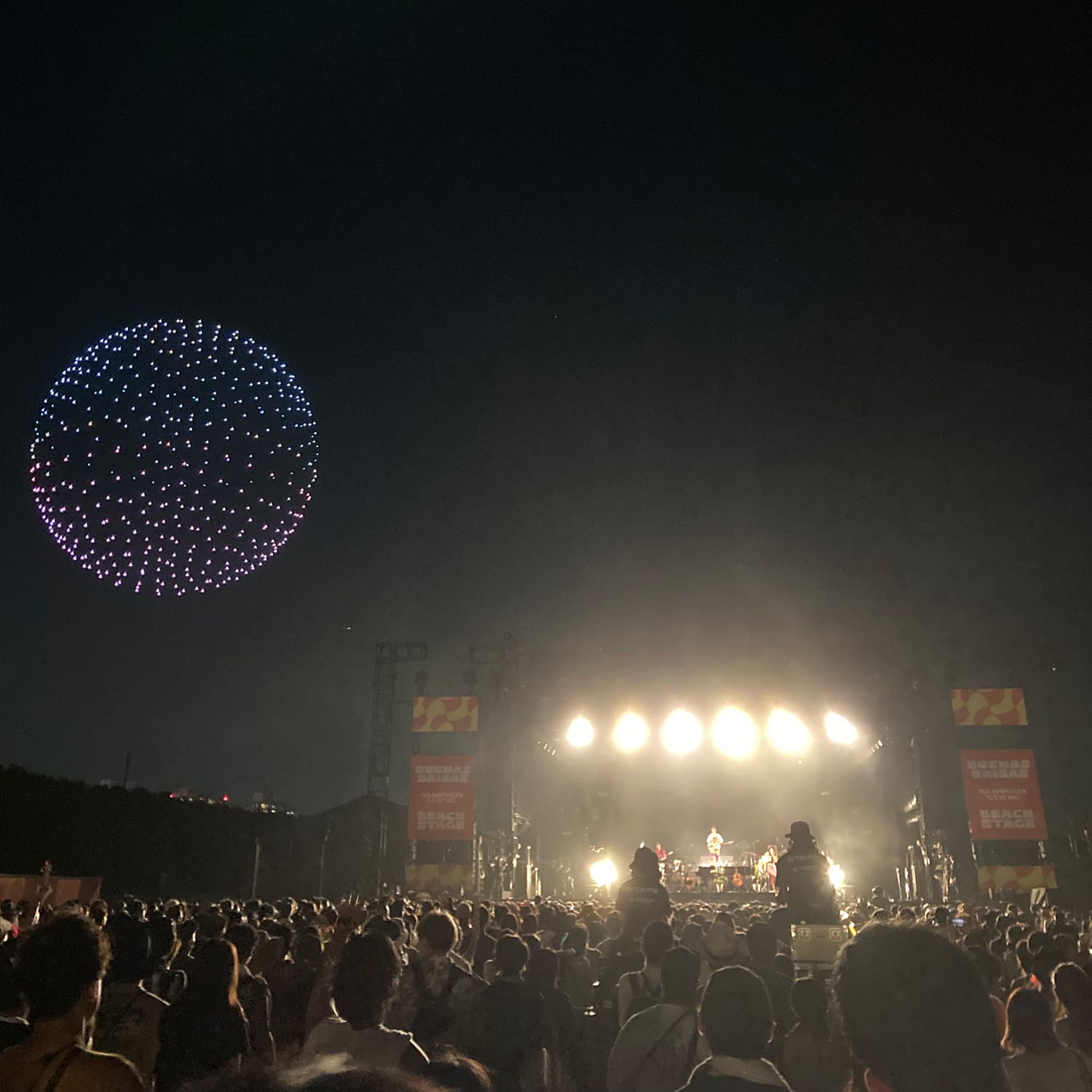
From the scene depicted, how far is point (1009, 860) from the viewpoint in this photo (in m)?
27.8

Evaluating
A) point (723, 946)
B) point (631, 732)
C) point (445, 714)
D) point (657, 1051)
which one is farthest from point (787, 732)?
point (657, 1051)

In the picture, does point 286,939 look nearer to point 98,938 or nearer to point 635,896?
point 635,896

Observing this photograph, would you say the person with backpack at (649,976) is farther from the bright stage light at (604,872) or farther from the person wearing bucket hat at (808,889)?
the bright stage light at (604,872)

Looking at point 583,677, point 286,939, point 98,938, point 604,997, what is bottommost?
point 604,997

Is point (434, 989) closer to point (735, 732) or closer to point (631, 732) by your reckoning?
point (735, 732)

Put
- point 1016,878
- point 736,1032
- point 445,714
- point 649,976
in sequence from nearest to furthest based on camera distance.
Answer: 1. point 736,1032
2. point 649,976
3. point 1016,878
4. point 445,714

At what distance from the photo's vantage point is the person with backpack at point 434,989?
5.71 m

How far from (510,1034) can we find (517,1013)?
122mm

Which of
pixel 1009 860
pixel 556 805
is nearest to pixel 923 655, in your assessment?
pixel 1009 860

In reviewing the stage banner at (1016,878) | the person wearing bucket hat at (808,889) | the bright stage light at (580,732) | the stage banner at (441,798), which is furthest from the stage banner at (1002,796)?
the person wearing bucket hat at (808,889)

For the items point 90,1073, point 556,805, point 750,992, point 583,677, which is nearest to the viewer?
point 90,1073

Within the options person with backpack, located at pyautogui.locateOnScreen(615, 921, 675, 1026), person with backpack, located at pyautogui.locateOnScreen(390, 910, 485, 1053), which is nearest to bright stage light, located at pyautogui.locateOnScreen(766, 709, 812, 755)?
person with backpack, located at pyautogui.locateOnScreen(615, 921, 675, 1026)

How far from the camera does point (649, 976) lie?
669 centimetres

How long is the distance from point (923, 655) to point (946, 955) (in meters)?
28.1
